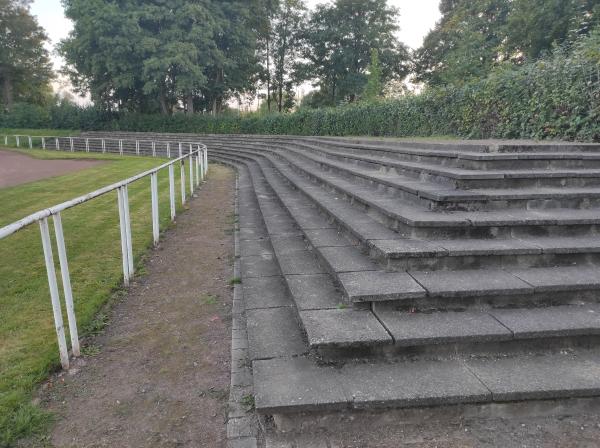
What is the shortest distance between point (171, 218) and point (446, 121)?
7145mm

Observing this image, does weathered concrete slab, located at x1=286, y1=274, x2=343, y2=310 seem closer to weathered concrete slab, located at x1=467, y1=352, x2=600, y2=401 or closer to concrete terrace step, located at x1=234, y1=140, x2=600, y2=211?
weathered concrete slab, located at x1=467, y1=352, x2=600, y2=401

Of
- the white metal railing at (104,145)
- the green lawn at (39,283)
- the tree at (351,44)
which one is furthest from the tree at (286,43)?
the green lawn at (39,283)

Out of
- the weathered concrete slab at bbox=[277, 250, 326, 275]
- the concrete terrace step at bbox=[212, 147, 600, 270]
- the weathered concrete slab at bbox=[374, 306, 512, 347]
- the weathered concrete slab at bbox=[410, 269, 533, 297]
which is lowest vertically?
the weathered concrete slab at bbox=[277, 250, 326, 275]

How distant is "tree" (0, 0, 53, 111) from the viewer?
134 ft

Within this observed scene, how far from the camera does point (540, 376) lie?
2.29 m

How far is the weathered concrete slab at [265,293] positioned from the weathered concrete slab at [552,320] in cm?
161

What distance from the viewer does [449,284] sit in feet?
9.41

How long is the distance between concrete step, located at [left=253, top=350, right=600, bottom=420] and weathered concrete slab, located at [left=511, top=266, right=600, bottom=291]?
476mm

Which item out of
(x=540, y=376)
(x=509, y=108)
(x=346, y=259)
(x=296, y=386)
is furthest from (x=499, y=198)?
(x=509, y=108)

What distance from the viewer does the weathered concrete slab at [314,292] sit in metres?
2.96

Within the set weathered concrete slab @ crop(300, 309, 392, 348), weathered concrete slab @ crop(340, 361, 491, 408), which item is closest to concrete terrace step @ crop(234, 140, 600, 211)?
weathered concrete slab @ crop(300, 309, 392, 348)

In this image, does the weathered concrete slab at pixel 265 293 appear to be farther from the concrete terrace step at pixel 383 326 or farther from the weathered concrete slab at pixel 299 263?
the weathered concrete slab at pixel 299 263

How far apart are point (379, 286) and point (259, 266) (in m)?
1.78

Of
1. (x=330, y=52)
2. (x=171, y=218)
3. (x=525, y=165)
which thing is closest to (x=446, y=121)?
(x=525, y=165)
